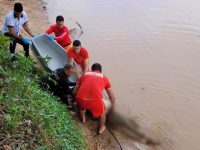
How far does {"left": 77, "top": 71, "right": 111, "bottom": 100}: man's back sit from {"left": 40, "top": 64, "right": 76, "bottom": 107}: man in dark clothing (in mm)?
460

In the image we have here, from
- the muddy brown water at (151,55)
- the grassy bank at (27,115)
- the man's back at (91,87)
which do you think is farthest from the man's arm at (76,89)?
the muddy brown water at (151,55)

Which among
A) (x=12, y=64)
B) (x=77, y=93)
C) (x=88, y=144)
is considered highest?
(x=12, y=64)

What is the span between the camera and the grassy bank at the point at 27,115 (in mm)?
5035

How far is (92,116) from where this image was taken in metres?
7.73

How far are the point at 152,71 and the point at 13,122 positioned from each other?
6.61 metres

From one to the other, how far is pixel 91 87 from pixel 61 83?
794mm

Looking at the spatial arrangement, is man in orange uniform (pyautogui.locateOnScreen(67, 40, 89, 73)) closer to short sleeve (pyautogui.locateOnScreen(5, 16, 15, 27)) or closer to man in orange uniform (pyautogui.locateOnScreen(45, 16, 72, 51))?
man in orange uniform (pyautogui.locateOnScreen(45, 16, 72, 51))

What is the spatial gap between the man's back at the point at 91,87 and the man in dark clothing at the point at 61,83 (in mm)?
460

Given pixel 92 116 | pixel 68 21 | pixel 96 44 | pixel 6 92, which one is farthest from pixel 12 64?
pixel 68 21

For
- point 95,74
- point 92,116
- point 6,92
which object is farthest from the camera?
point 92,116

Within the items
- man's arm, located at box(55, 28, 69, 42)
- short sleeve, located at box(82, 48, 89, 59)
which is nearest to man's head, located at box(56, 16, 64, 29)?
man's arm, located at box(55, 28, 69, 42)

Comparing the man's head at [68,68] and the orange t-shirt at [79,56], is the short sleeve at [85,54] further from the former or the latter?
the man's head at [68,68]

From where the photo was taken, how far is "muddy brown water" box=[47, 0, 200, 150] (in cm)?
873

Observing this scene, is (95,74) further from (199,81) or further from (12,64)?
(199,81)
